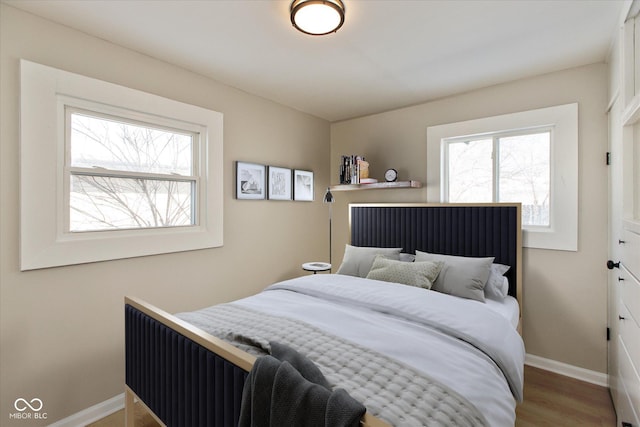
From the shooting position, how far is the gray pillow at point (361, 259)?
2.87 m

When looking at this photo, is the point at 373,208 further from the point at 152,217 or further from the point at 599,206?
the point at 152,217

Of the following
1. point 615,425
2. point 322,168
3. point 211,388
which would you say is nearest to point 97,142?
point 211,388

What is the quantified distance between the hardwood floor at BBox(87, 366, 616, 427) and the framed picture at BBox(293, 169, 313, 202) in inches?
92.2

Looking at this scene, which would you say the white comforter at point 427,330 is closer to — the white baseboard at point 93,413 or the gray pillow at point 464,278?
the gray pillow at point 464,278

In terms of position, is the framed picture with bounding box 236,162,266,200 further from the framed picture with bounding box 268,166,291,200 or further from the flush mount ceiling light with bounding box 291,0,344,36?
the flush mount ceiling light with bounding box 291,0,344,36

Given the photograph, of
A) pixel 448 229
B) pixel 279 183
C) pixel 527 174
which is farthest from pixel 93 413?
pixel 527 174

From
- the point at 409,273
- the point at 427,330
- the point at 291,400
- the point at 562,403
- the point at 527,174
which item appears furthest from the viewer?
the point at 527,174

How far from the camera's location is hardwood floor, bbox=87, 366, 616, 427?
2.04 m

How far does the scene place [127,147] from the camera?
235 centimetres

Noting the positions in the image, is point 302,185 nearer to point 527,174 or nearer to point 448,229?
point 448,229

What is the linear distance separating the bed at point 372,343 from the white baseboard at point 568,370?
0.53 m

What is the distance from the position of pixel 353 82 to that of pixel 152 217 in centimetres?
203

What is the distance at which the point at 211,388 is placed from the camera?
121 cm

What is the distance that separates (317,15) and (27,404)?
2.75 metres
